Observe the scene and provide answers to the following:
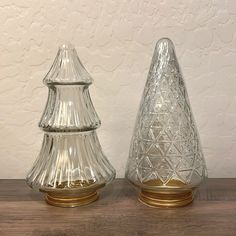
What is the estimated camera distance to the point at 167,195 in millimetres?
551

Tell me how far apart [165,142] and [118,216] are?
0.42ft

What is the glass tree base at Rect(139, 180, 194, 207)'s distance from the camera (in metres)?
0.54

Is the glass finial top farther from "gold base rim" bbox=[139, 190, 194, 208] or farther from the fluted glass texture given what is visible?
"gold base rim" bbox=[139, 190, 194, 208]

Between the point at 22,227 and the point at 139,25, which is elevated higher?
the point at 139,25

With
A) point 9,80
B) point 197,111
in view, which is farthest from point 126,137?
point 9,80

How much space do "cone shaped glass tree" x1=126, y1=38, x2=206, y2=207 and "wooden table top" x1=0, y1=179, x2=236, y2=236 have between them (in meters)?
0.03

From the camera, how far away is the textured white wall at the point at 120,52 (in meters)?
0.68

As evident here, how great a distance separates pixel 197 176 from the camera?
56cm

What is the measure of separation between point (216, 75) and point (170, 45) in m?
0.16

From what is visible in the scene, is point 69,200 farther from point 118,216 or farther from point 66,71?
point 66,71

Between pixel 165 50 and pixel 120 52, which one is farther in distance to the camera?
pixel 120 52

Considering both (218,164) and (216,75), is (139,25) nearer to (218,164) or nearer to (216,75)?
(216,75)

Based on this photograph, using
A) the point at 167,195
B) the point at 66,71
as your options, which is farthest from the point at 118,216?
the point at 66,71

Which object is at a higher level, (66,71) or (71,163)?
(66,71)
